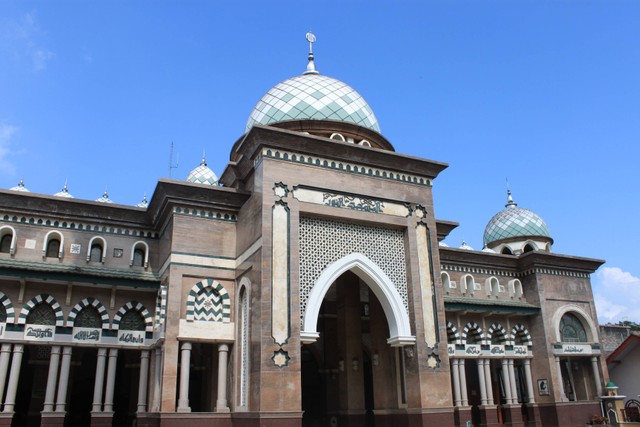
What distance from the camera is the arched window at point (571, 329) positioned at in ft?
69.6

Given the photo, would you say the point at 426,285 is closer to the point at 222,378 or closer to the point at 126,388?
the point at 222,378

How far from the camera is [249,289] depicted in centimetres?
1353

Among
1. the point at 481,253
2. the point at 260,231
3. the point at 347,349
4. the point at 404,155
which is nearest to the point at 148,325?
the point at 260,231

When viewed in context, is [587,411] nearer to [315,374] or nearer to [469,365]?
[469,365]

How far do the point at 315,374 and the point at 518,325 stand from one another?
7865 mm

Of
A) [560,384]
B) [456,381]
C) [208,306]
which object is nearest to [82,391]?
[208,306]

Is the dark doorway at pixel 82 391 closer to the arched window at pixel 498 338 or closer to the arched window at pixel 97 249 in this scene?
the arched window at pixel 97 249

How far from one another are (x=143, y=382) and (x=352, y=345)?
586cm

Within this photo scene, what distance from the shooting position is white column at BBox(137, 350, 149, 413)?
567 inches

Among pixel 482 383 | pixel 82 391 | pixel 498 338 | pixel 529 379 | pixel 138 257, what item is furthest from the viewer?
pixel 498 338

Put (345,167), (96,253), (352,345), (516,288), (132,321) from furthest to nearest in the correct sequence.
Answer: (516,288)
(352,345)
(96,253)
(132,321)
(345,167)

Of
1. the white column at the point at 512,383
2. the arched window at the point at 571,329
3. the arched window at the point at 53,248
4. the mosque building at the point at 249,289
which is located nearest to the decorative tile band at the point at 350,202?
the mosque building at the point at 249,289

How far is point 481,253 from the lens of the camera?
2116 centimetres

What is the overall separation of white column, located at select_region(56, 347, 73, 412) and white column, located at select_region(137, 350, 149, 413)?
5.78ft
